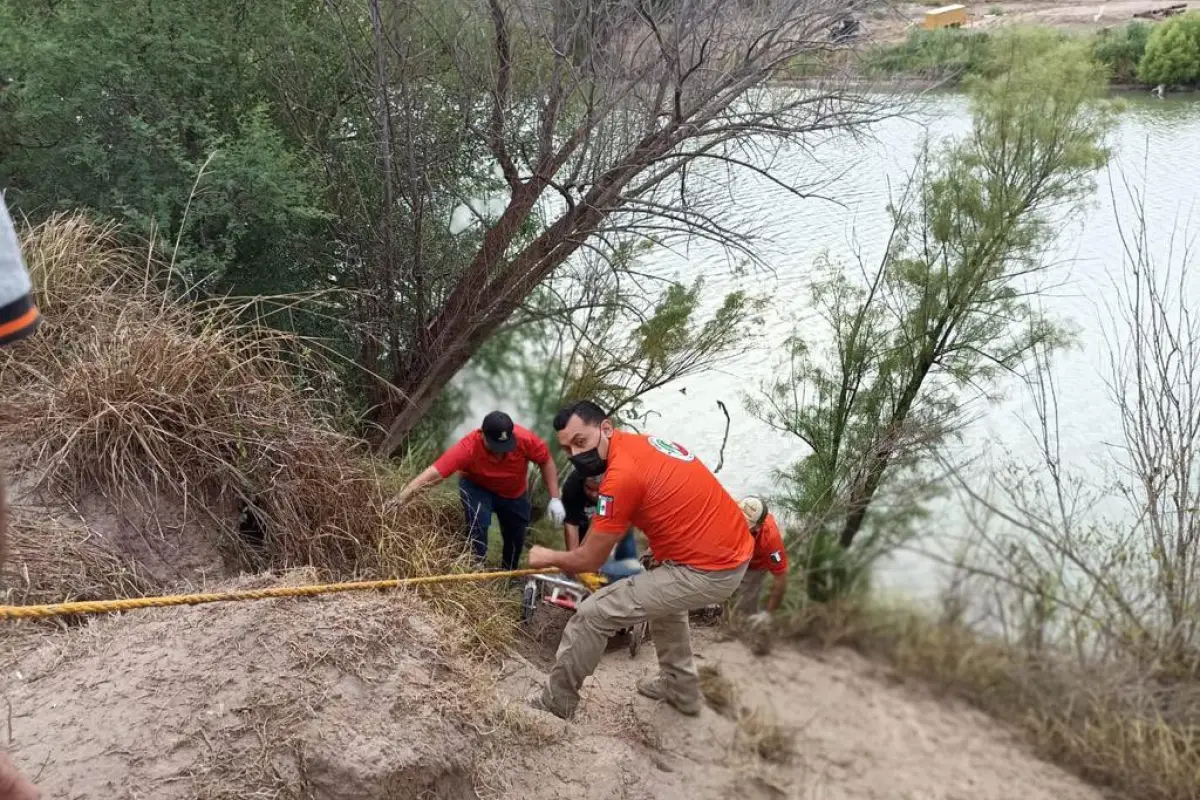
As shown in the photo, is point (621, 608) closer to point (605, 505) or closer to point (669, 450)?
point (605, 505)

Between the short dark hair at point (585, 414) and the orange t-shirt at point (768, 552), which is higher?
the short dark hair at point (585, 414)

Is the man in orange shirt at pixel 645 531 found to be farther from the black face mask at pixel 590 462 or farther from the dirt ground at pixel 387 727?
the dirt ground at pixel 387 727

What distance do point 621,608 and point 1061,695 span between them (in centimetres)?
196

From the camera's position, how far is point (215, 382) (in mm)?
4582

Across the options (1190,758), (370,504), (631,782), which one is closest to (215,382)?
(370,504)

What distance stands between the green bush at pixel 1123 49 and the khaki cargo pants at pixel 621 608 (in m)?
7.46

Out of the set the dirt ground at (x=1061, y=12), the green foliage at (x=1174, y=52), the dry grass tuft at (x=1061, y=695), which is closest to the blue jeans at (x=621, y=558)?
the dry grass tuft at (x=1061, y=695)

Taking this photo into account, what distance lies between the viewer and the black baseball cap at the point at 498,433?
518cm

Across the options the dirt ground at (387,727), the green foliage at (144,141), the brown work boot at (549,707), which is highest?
the green foliage at (144,141)

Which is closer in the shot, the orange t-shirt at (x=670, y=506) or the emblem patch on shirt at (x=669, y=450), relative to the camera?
the orange t-shirt at (x=670, y=506)

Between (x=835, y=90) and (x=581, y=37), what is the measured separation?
1.91 meters

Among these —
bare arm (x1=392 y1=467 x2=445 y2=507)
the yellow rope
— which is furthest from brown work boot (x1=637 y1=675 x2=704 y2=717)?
bare arm (x1=392 y1=467 x2=445 y2=507)

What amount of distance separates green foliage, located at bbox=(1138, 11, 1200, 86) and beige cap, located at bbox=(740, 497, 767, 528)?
6.49 m

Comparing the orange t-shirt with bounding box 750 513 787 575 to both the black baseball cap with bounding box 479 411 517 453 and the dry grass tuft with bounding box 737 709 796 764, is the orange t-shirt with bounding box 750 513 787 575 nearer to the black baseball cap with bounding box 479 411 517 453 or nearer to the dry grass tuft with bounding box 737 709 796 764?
the dry grass tuft with bounding box 737 709 796 764
